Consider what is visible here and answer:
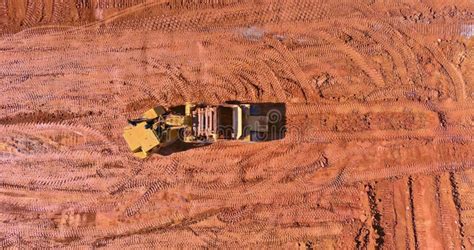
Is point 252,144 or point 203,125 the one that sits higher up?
point 203,125

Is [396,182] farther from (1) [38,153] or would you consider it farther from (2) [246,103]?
(1) [38,153]

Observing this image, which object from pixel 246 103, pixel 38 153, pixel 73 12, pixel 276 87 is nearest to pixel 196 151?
pixel 246 103

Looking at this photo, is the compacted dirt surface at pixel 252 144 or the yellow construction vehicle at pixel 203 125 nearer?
the yellow construction vehicle at pixel 203 125

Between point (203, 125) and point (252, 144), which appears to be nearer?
point (203, 125)

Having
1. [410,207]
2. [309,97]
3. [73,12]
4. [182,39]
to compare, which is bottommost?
[410,207]
